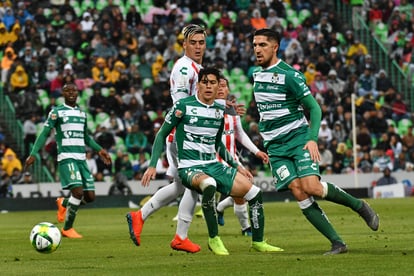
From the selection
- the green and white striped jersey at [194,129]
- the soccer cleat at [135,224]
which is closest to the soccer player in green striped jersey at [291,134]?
the green and white striped jersey at [194,129]

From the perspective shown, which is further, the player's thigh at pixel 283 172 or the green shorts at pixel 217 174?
the green shorts at pixel 217 174

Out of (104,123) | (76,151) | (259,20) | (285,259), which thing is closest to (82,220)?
(76,151)

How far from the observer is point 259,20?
131 ft

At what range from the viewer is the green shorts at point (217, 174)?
13266mm

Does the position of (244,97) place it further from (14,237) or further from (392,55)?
(14,237)

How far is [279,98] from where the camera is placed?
505 inches

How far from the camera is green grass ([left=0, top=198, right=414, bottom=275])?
10.9 meters

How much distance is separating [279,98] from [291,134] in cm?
43

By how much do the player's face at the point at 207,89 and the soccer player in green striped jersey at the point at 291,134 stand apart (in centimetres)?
65

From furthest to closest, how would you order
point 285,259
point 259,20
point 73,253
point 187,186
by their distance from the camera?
point 259,20 → point 73,253 → point 187,186 → point 285,259

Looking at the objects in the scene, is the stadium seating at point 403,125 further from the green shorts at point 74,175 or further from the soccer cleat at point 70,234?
the soccer cleat at point 70,234

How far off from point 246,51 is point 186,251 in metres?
25.1

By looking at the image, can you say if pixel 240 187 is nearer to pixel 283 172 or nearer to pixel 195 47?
pixel 283 172

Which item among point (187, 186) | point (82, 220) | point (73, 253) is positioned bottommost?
point (82, 220)
